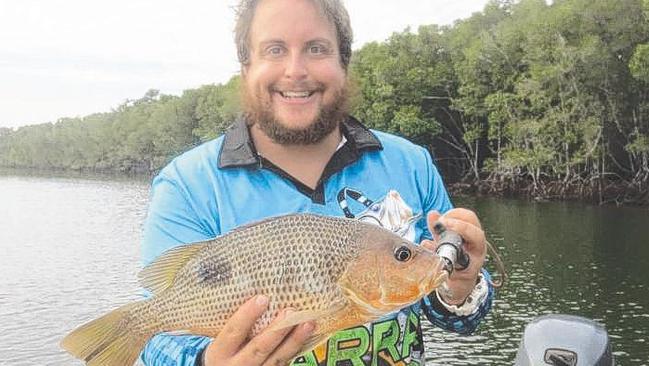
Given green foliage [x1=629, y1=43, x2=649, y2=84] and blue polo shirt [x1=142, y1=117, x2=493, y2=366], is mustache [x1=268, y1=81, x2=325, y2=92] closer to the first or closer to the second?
blue polo shirt [x1=142, y1=117, x2=493, y2=366]

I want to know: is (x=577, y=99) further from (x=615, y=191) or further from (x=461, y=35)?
(x=461, y=35)

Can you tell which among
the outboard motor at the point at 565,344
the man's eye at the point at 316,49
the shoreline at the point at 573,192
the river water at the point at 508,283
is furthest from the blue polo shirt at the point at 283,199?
the shoreline at the point at 573,192

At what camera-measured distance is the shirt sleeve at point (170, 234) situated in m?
2.90

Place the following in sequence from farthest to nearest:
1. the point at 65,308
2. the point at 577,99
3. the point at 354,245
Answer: the point at 577,99 < the point at 65,308 < the point at 354,245

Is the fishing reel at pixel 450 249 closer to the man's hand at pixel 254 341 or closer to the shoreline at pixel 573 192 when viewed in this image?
the man's hand at pixel 254 341

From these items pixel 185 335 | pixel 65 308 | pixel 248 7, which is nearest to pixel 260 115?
pixel 248 7

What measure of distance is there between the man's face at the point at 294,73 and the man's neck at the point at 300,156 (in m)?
0.04

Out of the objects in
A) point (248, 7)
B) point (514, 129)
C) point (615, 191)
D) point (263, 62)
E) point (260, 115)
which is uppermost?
point (248, 7)

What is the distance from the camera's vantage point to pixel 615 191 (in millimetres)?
48469

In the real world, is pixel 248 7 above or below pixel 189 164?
above

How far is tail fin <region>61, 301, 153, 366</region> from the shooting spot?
269 centimetres

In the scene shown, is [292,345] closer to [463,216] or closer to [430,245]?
[430,245]

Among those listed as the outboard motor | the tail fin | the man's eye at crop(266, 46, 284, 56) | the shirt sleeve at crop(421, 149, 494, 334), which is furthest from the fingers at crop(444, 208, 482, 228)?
the outboard motor

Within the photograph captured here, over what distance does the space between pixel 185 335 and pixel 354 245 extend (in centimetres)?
79
